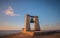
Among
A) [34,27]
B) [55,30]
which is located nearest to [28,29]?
[34,27]

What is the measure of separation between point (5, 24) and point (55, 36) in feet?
6.65

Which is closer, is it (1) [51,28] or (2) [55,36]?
(2) [55,36]

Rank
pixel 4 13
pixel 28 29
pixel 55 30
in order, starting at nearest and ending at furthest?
pixel 4 13, pixel 55 30, pixel 28 29

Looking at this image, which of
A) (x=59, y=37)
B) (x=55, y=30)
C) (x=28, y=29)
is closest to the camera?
(x=59, y=37)

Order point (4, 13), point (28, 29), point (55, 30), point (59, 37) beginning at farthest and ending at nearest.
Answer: point (28, 29)
point (55, 30)
point (4, 13)
point (59, 37)

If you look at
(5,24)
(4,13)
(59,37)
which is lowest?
(59,37)

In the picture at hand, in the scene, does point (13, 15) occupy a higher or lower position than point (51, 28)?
higher

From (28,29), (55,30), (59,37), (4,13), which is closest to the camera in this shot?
(59,37)

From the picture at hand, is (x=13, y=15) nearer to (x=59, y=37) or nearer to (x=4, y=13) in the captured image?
(x=4, y=13)

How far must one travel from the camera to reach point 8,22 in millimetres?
6625

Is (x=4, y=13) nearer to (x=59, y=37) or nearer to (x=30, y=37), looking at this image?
(x=30, y=37)

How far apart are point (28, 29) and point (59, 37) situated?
2884 mm

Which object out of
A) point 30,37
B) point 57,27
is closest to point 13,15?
point 30,37

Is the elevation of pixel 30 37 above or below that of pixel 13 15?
below
